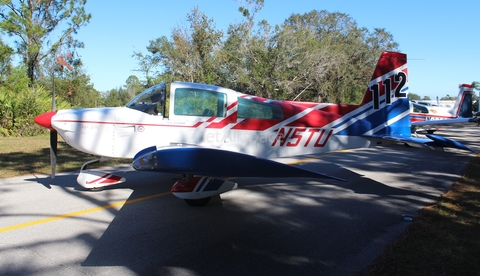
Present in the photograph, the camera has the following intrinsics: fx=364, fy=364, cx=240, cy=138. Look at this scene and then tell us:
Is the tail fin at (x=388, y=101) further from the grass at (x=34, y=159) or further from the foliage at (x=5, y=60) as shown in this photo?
the foliage at (x=5, y=60)

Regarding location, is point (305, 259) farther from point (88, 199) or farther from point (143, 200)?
point (88, 199)

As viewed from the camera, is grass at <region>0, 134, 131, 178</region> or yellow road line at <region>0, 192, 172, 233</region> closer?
yellow road line at <region>0, 192, 172, 233</region>

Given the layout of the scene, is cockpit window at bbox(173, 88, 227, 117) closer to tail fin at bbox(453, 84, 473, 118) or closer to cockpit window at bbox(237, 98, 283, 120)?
cockpit window at bbox(237, 98, 283, 120)

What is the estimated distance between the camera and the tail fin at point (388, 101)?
25.9ft

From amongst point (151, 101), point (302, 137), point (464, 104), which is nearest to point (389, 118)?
point (302, 137)

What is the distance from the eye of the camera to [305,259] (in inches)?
161

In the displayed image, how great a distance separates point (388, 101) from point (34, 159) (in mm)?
9692

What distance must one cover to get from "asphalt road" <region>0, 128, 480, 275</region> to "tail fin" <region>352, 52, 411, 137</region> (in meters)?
1.25

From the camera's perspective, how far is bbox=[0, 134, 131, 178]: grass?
890cm

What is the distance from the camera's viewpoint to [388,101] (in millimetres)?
8094

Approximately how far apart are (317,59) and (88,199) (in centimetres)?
2335

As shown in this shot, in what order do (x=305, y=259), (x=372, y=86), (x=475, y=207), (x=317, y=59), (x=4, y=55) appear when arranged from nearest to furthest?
(x=305, y=259) → (x=475, y=207) → (x=372, y=86) → (x=4, y=55) → (x=317, y=59)

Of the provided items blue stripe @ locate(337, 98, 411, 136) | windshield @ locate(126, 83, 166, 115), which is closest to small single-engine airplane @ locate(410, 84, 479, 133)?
blue stripe @ locate(337, 98, 411, 136)

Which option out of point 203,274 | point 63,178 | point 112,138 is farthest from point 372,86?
point 63,178
